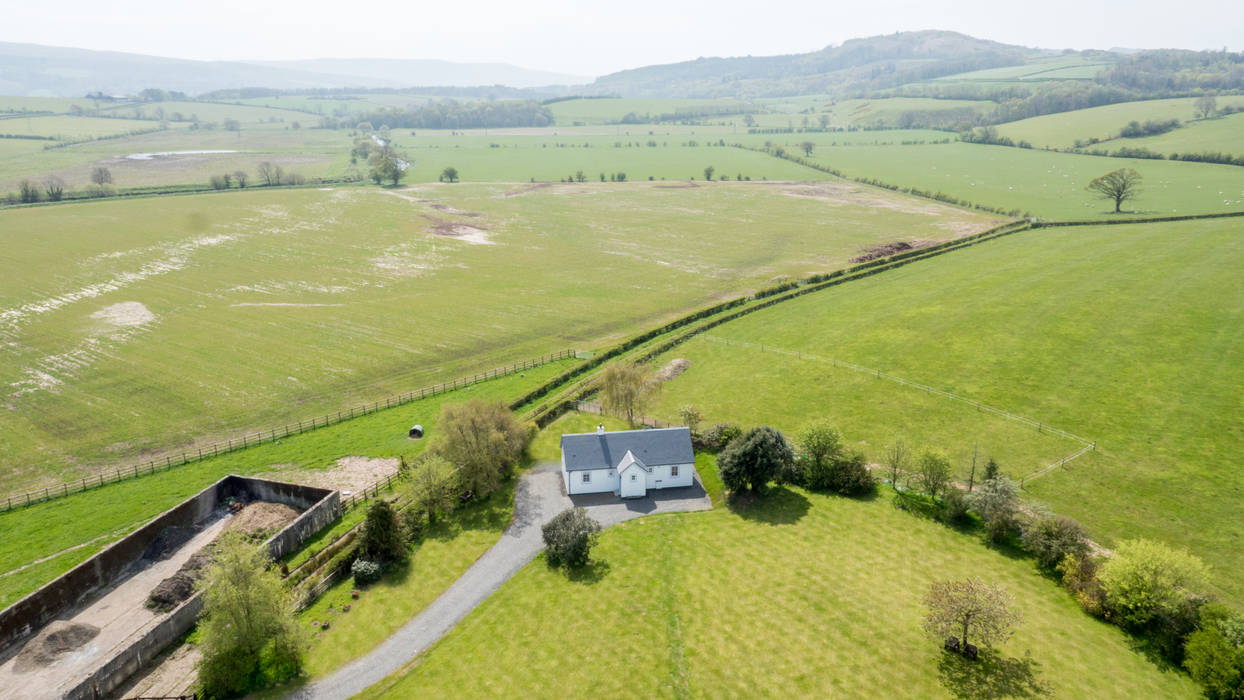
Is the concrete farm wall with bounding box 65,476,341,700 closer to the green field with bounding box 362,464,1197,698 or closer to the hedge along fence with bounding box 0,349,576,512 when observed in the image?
the hedge along fence with bounding box 0,349,576,512

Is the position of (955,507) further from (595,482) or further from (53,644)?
(53,644)

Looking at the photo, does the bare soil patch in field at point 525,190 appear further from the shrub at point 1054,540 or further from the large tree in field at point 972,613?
the large tree in field at point 972,613

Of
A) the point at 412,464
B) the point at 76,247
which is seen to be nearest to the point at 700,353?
the point at 412,464

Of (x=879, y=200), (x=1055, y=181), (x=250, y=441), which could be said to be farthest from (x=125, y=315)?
(x=1055, y=181)

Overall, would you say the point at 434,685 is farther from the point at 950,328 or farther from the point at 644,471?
the point at 950,328

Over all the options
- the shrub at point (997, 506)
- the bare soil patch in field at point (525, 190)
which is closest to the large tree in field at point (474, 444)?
the shrub at point (997, 506)

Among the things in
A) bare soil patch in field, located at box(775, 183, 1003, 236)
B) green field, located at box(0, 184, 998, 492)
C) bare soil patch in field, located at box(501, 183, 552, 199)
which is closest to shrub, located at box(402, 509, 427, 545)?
green field, located at box(0, 184, 998, 492)
